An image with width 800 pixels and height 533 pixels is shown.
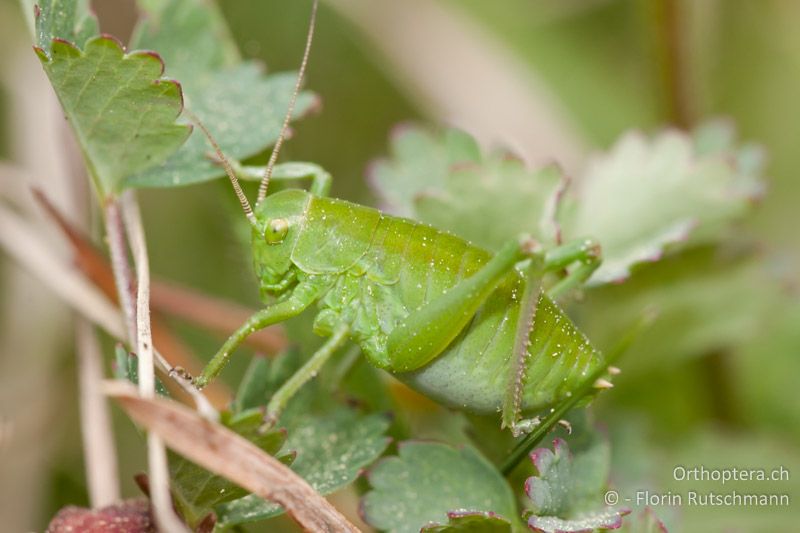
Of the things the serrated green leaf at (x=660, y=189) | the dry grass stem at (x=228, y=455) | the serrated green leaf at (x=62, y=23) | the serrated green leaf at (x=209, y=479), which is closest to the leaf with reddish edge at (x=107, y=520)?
the serrated green leaf at (x=209, y=479)

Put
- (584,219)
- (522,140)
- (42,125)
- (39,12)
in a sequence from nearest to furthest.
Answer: (39,12), (584,219), (42,125), (522,140)

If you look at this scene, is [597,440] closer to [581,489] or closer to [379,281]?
[581,489]

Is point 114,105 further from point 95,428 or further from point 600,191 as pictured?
point 600,191

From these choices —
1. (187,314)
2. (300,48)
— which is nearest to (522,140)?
(300,48)

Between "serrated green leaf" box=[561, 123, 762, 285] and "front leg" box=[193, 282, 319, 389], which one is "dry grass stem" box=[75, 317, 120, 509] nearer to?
"front leg" box=[193, 282, 319, 389]

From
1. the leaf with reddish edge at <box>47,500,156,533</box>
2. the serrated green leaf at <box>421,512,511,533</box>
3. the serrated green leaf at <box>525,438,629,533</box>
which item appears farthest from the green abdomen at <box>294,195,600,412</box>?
the leaf with reddish edge at <box>47,500,156,533</box>

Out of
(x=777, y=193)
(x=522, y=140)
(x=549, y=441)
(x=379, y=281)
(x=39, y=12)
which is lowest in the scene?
(x=549, y=441)
